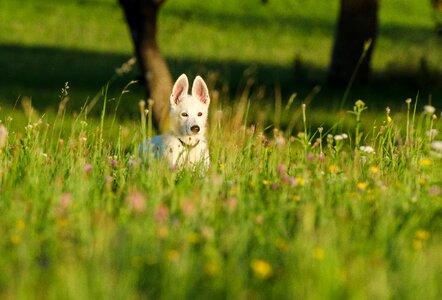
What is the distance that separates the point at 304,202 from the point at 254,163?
152cm

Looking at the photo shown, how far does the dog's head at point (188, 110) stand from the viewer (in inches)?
306

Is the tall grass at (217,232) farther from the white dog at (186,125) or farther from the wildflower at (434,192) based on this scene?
the white dog at (186,125)

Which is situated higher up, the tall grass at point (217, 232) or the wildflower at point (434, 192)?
the wildflower at point (434, 192)

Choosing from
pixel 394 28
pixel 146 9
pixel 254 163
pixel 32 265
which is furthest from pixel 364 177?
pixel 394 28

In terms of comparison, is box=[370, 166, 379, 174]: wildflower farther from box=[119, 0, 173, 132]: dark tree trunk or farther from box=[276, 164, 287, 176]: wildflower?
box=[119, 0, 173, 132]: dark tree trunk

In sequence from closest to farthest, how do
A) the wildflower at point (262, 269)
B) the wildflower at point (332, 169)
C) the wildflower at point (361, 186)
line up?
the wildflower at point (262, 269) < the wildflower at point (361, 186) < the wildflower at point (332, 169)

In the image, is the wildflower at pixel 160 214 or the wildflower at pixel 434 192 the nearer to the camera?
the wildflower at pixel 160 214

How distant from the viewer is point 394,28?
4066 centimetres

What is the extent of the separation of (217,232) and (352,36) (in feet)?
53.4

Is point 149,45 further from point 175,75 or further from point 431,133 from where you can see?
point 431,133

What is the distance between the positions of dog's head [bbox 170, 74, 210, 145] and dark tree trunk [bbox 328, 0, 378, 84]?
45.1 ft

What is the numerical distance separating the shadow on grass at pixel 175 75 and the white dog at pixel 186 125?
9.85 m

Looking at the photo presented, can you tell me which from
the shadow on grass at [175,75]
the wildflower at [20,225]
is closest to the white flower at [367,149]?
the wildflower at [20,225]

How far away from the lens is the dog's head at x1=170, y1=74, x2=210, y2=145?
7773 mm
